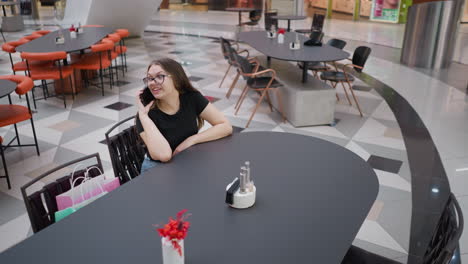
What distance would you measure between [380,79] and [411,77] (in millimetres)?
657

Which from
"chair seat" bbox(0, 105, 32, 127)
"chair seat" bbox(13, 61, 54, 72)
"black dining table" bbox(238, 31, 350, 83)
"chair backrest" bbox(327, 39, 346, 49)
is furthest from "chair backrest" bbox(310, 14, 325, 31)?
"chair seat" bbox(0, 105, 32, 127)

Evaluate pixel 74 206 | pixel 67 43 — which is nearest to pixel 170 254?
pixel 74 206

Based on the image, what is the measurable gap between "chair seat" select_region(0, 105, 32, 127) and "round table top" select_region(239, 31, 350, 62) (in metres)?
2.89

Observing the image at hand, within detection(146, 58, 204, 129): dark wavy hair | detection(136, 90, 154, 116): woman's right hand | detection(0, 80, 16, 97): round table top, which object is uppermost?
detection(146, 58, 204, 129): dark wavy hair

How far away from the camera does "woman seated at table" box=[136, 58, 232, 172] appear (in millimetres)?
2307

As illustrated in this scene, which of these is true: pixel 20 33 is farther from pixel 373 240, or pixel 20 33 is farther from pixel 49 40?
pixel 373 240

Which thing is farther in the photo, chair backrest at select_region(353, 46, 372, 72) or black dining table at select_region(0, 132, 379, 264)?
chair backrest at select_region(353, 46, 372, 72)

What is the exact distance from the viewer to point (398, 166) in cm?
398

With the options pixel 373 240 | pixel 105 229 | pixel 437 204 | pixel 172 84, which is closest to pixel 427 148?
pixel 437 204

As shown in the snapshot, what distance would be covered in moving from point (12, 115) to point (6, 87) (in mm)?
270

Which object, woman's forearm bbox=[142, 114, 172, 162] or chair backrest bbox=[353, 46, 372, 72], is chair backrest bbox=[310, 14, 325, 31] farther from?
woman's forearm bbox=[142, 114, 172, 162]

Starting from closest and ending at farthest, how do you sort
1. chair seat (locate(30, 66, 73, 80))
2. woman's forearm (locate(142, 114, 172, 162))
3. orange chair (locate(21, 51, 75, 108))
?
woman's forearm (locate(142, 114, 172, 162)) → orange chair (locate(21, 51, 75, 108)) → chair seat (locate(30, 66, 73, 80))

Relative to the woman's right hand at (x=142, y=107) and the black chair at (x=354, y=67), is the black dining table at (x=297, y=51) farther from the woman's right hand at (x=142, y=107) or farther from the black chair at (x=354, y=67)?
the woman's right hand at (x=142, y=107)

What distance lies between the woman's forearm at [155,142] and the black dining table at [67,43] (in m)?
3.75
